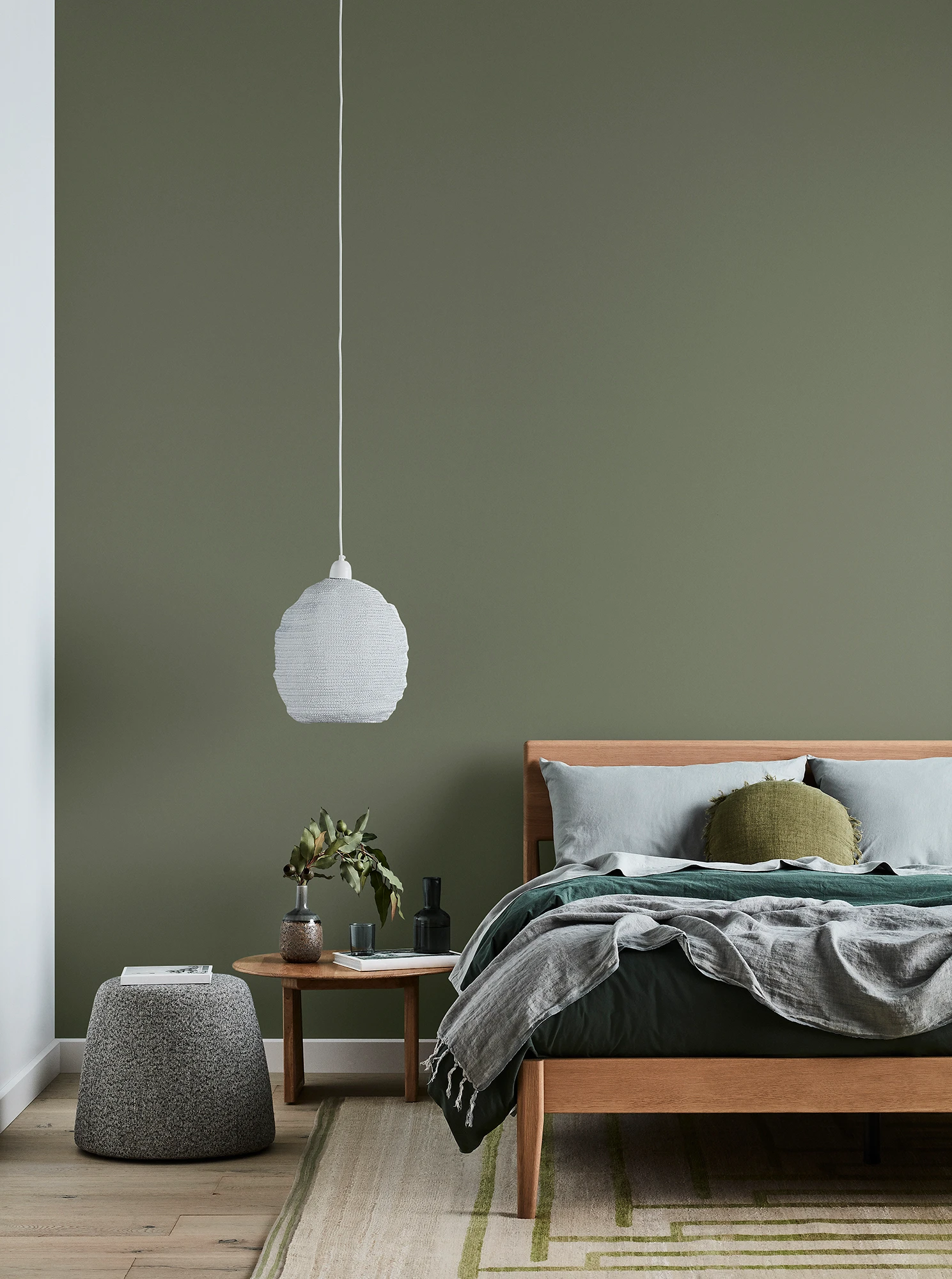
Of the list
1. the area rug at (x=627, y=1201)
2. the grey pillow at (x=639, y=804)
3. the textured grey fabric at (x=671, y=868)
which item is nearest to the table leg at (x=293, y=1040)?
the area rug at (x=627, y=1201)

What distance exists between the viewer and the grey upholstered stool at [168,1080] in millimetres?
3078

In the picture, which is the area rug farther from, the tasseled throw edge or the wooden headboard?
the wooden headboard

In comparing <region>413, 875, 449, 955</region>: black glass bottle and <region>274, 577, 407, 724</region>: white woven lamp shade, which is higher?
<region>274, 577, 407, 724</region>: white woven lamp shade

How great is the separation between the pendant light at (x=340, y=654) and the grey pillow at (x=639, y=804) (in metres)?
0.60

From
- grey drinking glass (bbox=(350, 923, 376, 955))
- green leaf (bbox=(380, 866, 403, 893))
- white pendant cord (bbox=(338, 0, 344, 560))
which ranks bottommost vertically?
grey drinking glass (bbox=(350, 923, 376, 955))

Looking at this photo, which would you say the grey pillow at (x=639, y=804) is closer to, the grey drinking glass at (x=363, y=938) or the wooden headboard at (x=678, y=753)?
the wooden headboard at (x=678, y=753)

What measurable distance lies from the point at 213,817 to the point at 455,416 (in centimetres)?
150

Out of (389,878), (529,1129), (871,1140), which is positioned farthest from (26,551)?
(871,1140)

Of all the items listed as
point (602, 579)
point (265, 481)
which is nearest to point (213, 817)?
point (265, 481)

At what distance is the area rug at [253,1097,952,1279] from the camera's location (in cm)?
242

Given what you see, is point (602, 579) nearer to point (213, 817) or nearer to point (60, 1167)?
point (213, 817)

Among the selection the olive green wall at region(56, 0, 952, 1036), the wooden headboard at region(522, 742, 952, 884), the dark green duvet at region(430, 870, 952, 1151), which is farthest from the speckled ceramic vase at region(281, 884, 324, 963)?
the dark green duvet at region(430, 870, 952, 1151)

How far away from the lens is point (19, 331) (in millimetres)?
3730

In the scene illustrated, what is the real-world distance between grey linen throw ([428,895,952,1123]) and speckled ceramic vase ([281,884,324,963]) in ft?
3.22
